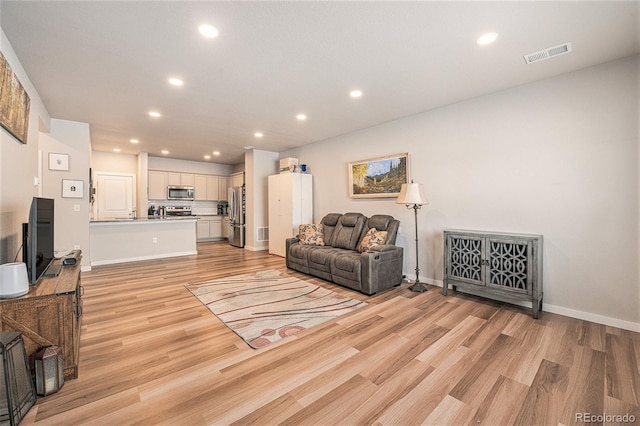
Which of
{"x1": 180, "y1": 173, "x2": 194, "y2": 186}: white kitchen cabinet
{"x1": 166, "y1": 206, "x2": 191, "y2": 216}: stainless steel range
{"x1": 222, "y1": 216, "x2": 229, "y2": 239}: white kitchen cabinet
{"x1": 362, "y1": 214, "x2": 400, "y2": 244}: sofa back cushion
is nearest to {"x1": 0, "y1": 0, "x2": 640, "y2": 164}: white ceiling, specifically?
{"x1": 362, "y1": 214, "x2": 400, "y2": 244}: sofa back cushion

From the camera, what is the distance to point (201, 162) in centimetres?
867

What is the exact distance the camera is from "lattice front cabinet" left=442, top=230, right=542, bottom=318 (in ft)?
9.29

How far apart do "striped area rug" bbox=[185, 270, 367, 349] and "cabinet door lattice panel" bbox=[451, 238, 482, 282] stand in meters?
1.30

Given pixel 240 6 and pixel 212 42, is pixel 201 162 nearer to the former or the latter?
pixel 212 42

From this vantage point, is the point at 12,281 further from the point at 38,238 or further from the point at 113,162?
the point at 113,162

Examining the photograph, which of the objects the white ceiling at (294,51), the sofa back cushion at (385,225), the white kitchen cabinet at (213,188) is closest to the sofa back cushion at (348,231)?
the sofa back cushion at (385,225)

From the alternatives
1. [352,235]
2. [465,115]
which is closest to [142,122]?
[352,235]

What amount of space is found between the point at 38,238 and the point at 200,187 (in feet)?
21.9

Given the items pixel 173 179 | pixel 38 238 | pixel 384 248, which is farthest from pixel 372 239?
pixel 173 179

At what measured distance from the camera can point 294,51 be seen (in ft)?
8.06

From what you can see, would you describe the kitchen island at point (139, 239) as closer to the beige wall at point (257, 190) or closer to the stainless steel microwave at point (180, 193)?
the beige wall at point (257, 190)

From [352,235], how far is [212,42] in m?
3.27

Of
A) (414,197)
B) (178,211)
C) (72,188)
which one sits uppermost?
(72,188)

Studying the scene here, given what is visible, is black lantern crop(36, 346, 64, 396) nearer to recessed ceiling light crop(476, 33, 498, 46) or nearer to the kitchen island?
recessed ceiling light crop(476, 33, 498, 46)
